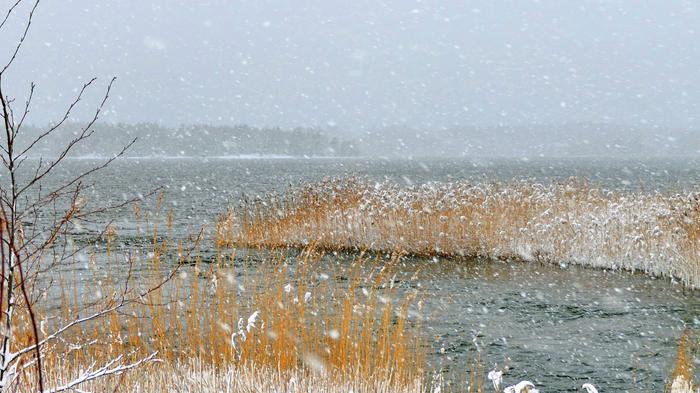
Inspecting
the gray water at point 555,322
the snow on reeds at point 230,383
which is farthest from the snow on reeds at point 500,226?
the snow on reeds at point 230,383

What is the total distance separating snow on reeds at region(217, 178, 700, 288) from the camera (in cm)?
1634

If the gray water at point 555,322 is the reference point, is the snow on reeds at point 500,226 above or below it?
above

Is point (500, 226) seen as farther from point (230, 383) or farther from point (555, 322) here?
point (230, 383)

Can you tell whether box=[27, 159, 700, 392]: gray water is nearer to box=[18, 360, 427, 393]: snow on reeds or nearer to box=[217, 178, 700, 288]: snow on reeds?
box=[217, 178, 700, 288]: snow on reeds

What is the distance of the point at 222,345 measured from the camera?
734 cm

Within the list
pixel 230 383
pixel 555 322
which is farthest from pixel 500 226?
pixel 230 383

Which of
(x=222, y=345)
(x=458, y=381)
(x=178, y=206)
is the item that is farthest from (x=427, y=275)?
(x=178, y=206)

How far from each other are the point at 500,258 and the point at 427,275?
296 centimetres

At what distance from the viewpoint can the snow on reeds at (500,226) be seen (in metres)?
16.3

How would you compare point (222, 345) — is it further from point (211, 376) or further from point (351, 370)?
point (351, 370)

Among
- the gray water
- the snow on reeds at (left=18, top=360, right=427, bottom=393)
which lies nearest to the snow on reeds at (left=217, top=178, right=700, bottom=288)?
the gray water

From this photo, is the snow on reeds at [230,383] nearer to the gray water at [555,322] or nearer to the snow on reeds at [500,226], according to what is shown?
the gray water at [555,322]

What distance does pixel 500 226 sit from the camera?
1900 cm

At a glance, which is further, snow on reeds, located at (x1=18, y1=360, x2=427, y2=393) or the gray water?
the gray water
